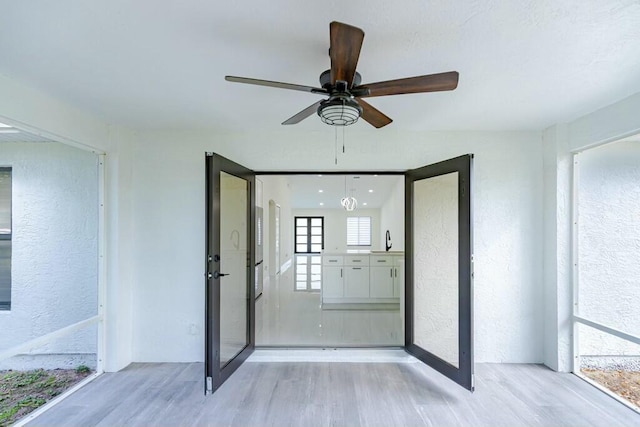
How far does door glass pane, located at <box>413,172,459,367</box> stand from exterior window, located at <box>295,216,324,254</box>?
9.81 metres

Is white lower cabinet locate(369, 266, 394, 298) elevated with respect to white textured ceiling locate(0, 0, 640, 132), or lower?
lower

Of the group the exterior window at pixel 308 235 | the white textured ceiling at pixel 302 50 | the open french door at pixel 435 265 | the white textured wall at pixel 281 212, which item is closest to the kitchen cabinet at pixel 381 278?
the open french door at pixel 435 265

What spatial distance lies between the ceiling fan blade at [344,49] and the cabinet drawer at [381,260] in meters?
4.28

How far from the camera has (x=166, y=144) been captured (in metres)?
3.22

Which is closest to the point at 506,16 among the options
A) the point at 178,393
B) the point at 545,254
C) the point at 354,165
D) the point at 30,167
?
the point at 354,165

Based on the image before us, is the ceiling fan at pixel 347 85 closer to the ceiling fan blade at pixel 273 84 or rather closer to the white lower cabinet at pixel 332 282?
the ceiling fan blade at pixel 273 84

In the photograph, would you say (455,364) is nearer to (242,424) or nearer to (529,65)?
(242,424)

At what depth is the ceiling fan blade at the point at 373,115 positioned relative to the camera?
71.1 inches

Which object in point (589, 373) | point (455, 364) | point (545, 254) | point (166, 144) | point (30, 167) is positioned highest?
point (166, 144)

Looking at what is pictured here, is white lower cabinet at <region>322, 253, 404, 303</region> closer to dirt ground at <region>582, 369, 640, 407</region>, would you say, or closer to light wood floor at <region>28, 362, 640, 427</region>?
light wood floor at <region>28, 362, 640, 427</region>

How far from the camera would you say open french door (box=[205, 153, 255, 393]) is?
2.44 metres

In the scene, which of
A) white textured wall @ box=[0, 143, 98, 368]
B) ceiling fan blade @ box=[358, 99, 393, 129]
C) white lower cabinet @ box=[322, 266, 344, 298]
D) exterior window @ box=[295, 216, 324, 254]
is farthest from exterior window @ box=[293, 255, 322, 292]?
ceiling fan blade @ box=[358, 99, 393, 129]

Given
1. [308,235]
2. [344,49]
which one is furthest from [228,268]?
[308,235]

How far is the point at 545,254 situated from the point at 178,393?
12.1 feet
